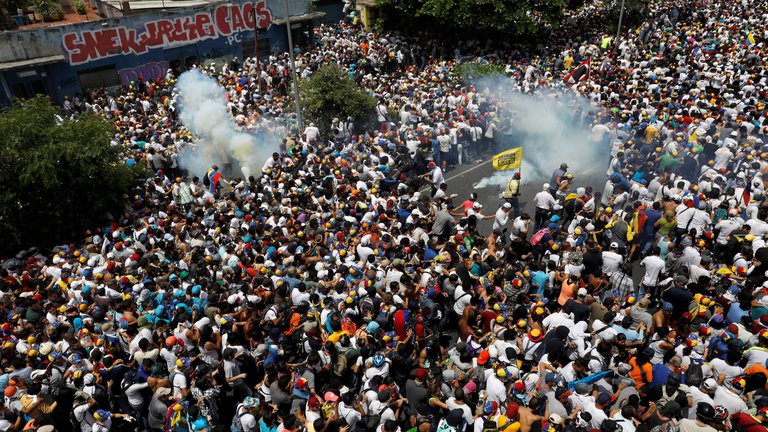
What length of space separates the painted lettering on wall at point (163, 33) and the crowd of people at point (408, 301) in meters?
8.51

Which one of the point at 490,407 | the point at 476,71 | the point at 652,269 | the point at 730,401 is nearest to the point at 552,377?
the point at 490,407

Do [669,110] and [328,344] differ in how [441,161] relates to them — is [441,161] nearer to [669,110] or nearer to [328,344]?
[669,110]

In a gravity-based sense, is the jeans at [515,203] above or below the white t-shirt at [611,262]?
below

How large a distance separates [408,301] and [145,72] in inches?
731

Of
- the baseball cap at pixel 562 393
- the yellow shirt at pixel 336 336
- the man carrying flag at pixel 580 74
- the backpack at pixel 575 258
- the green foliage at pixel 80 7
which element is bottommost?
the man carrying flag at pixel 580 74

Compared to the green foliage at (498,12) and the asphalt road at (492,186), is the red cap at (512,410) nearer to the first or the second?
the asphalt road at (492,186)

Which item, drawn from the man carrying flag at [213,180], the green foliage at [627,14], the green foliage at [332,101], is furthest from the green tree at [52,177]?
the green foliage at [627,14]

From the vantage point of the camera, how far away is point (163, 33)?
21891mm

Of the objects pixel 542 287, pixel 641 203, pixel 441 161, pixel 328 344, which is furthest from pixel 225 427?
pixel 441 161

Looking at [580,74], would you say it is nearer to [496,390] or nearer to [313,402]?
[496,390]

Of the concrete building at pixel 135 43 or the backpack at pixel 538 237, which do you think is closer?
the backpack at pixel 538 237

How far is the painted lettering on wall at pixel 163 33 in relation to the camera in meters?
19.9

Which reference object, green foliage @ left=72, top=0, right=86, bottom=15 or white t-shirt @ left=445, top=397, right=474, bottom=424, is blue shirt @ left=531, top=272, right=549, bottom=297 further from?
green foliage @ left=72, top=0, right=86, bottom=15

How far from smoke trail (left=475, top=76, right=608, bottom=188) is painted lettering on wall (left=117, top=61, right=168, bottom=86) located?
13.1 meters
